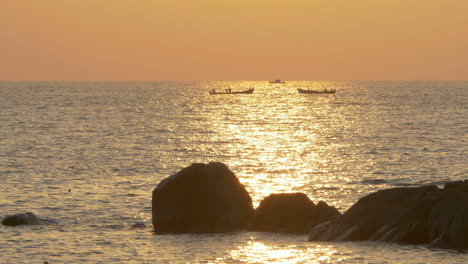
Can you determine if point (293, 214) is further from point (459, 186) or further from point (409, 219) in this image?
point (459, 186)

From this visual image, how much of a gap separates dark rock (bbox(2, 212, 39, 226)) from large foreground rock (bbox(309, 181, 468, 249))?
15.4 m

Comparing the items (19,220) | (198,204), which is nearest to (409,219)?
(198,204)

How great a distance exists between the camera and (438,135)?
109875 millimetres

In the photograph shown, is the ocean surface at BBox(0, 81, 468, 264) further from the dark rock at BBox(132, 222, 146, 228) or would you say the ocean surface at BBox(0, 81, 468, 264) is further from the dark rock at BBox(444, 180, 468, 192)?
the dark rock at BBox(444, 180, 468, 192)

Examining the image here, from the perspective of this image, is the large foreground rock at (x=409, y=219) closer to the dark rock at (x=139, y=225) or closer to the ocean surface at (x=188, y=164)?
the ocean surface at (x=188, y=164)

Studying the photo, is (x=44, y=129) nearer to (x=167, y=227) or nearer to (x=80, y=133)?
(x=80, y=133)

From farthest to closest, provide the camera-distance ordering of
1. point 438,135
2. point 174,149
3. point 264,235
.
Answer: point 438,135 → point 174,149 → point 264,235

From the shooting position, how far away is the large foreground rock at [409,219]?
3183cm

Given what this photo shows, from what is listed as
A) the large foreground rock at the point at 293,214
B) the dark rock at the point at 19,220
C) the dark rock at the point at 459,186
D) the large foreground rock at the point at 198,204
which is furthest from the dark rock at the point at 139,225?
the dark rock at the point at 459,186

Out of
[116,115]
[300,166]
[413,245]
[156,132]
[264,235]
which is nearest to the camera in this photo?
[413,245]

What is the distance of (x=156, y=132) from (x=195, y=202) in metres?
81.2

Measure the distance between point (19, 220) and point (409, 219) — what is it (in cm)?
2027

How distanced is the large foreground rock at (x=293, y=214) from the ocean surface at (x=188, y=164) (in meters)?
1.44

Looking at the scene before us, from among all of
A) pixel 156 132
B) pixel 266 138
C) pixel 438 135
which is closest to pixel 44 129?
pixel 156 132
